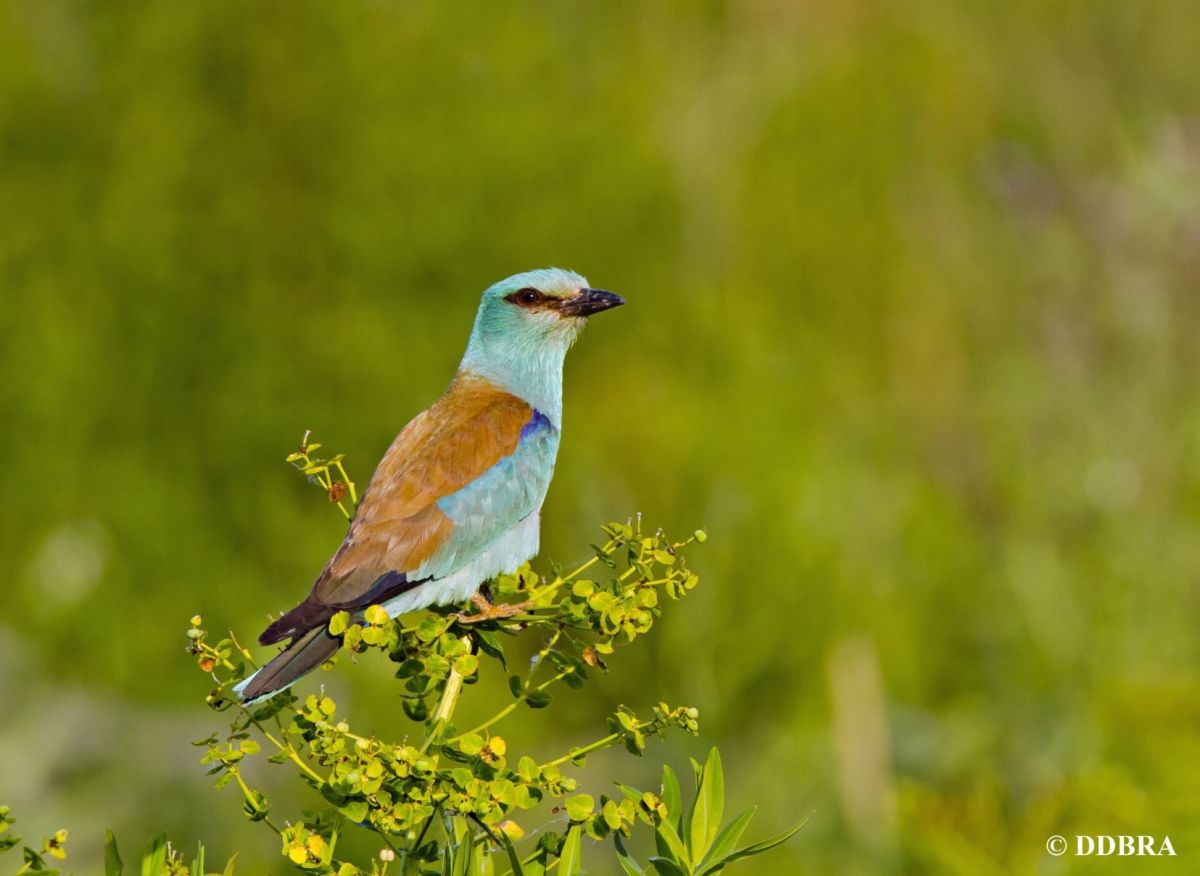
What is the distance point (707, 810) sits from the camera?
1876 millimetres

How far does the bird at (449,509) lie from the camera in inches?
94.3

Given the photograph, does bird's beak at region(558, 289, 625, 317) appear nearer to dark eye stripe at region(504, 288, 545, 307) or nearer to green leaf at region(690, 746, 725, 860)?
dark eye stripe at region(504, 288, 545, 307)

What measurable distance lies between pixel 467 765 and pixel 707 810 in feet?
0.96

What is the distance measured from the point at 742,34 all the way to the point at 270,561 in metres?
3.68

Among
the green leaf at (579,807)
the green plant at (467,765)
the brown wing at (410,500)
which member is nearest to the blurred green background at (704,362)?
the brown wing at (410,500)

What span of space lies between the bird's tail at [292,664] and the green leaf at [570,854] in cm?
49

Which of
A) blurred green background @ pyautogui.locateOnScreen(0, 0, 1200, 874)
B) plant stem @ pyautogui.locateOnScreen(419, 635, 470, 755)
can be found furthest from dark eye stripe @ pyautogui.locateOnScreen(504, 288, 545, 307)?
plant stem @ pyautogui.locateOnScreen(419, 635, 470, 755)

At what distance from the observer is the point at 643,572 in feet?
6.14

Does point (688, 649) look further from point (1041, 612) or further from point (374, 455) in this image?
point (374, 455)

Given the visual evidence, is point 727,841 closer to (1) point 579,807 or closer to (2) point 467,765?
(1) point 579,807

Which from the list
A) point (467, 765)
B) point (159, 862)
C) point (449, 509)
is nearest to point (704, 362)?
point (449, 509)

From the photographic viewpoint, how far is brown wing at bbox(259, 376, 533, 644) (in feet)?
8.18

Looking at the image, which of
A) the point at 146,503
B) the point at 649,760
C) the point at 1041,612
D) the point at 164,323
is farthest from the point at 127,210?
the point at 1041,612

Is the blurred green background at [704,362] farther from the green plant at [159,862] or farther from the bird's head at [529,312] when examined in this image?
the green plant at [159,862]
